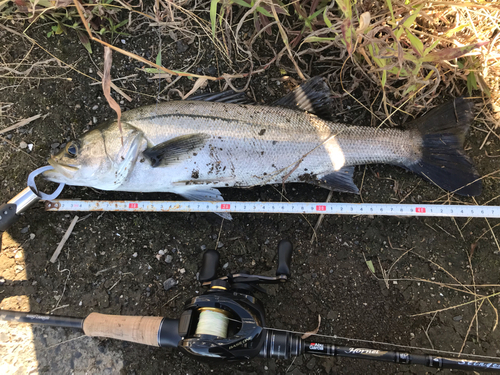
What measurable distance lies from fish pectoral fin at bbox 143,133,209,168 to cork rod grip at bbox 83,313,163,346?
1137 mm

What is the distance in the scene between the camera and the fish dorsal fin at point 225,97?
2.62m

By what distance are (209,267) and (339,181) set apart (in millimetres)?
1259

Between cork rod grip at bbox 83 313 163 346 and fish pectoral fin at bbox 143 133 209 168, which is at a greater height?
fish pectoral fin at bbox 143 133 209 168

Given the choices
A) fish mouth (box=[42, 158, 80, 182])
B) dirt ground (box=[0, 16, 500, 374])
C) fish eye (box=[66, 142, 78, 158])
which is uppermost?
fish eye (box=[66, 142, 78, 158])

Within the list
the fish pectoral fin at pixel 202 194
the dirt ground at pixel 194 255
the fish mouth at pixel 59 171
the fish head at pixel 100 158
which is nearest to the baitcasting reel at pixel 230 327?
the dirt ground at pixel 194 255

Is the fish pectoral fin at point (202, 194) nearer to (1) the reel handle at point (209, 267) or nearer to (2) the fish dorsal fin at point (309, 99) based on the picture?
(1) the reel handle at point (209, 267)

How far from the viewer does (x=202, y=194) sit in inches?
102

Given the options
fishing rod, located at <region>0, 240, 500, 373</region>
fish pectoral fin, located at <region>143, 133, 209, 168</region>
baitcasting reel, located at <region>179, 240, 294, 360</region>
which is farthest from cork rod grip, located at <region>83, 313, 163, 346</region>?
fish pectoral fin, located at <region>143, 133, 209, 168</region>

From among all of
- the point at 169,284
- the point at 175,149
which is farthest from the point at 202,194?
the point at 169,284

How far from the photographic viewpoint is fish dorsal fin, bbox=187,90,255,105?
2623 mm

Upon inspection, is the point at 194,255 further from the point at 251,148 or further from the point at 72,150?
the point at 72,150

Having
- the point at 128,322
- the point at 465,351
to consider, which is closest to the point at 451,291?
the point at 465,351

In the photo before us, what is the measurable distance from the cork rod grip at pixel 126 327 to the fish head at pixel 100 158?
1.02 metres

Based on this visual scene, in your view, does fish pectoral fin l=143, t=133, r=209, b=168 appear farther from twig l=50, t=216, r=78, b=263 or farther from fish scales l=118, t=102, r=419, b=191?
twig l=50, t=216, r=78, b=263
